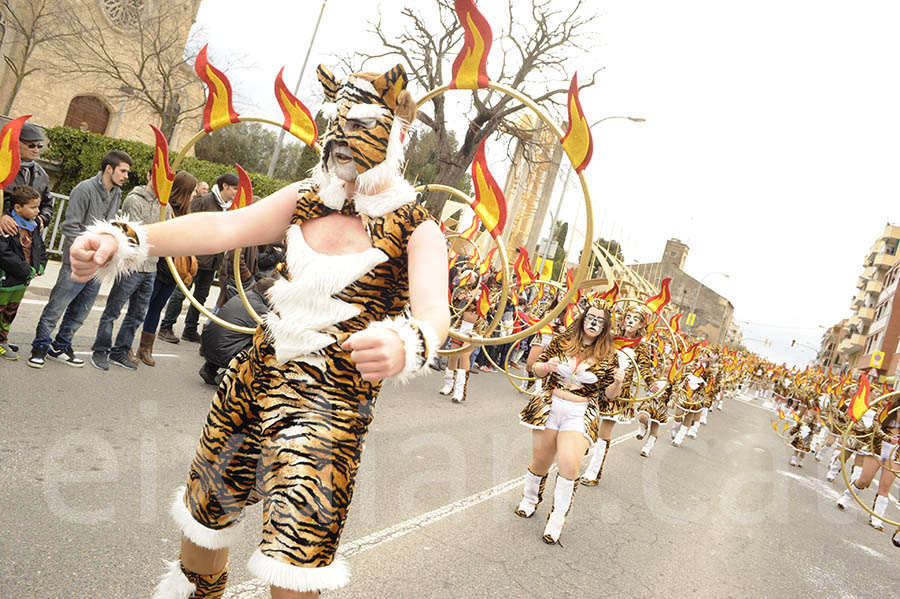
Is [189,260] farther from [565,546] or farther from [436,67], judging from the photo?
[436,67]

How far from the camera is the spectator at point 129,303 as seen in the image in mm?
5852

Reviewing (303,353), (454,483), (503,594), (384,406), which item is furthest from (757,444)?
(303,353)

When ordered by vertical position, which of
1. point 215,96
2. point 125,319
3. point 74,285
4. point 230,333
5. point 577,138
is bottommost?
point 125,319

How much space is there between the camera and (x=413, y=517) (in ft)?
14.5

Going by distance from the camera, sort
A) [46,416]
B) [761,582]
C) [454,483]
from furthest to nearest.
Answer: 1. [454,483]
2. [761,582]
3. [46,416]

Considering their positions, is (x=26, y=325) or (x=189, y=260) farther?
(x=26, y=325)

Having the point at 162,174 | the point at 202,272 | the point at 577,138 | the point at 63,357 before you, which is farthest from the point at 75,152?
the point at 577,138

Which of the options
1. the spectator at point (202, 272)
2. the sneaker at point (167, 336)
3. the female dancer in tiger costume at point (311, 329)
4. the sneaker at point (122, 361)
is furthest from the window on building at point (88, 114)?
the female dancer in tiger costume at point (311, 329)

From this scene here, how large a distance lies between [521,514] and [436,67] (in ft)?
51.2

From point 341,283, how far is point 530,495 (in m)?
3.76

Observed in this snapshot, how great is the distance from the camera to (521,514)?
5.16 metres

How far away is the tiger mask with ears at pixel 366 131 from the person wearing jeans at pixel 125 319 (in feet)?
14.7

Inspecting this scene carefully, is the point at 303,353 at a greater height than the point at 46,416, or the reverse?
the point at 303,353

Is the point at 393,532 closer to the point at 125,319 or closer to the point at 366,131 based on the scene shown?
the point at 366,131
